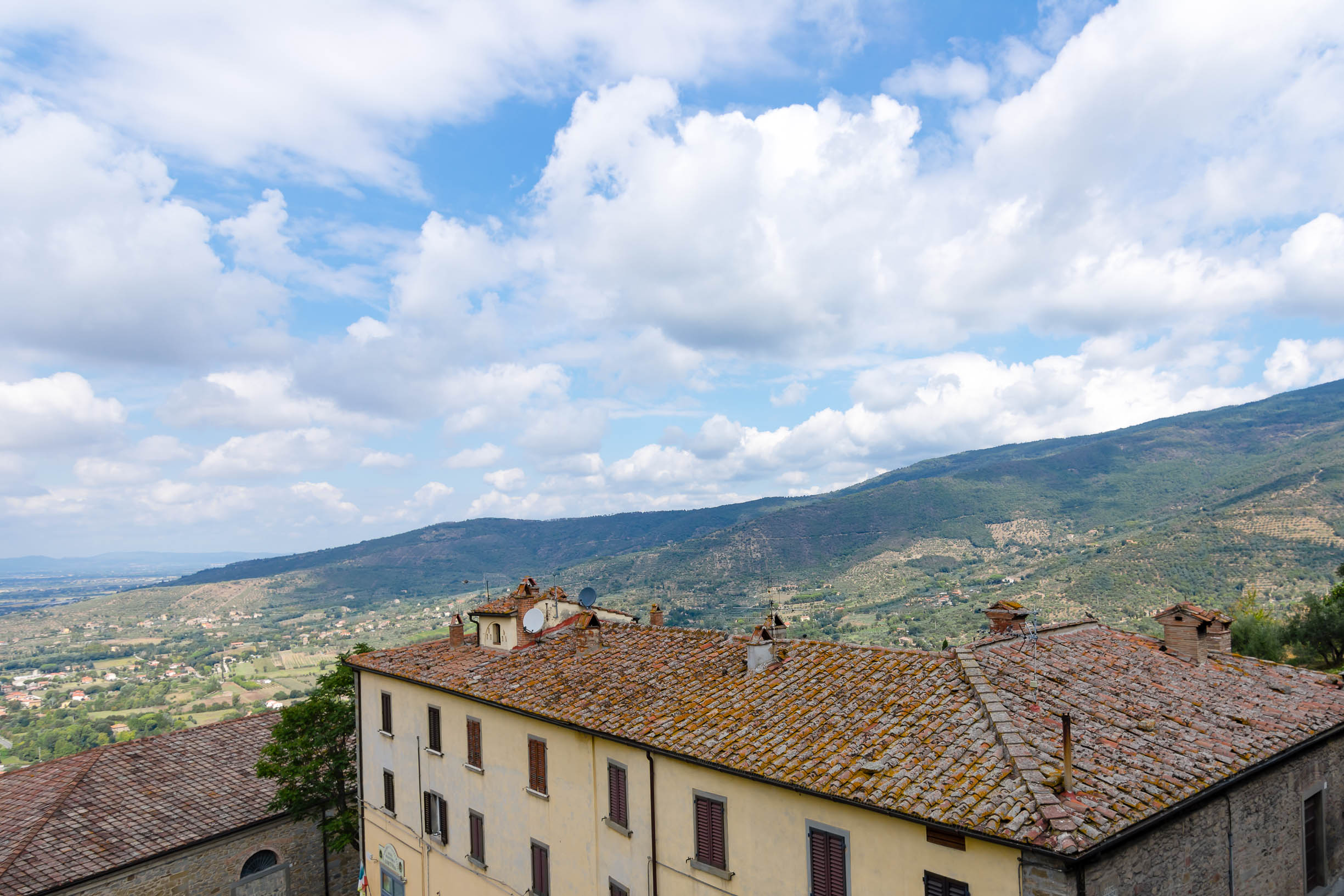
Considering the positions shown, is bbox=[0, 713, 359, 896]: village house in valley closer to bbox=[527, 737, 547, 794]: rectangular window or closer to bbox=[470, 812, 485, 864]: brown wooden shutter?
bbox=[470, 812, 485, 864]: brown wooden shutter

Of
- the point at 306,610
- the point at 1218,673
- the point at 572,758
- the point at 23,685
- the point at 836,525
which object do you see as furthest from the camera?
the point at 306,610

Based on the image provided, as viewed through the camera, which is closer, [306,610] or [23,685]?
[23,685]

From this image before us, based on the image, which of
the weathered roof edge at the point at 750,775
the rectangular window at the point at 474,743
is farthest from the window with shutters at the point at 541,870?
the weathered roof edge at the point at 750,775

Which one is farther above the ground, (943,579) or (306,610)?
(943,579)

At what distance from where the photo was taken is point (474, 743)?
20.8 meters

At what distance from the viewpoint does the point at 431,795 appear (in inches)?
903

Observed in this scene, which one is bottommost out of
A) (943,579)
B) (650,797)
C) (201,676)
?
(201,676)

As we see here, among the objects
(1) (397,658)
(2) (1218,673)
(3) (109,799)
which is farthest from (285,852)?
(2) (1218,673)

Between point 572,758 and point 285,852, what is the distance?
19.8 meters

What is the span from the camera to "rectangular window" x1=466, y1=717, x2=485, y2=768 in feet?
67.5

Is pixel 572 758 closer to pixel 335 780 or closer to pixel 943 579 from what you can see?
pixel 335 780

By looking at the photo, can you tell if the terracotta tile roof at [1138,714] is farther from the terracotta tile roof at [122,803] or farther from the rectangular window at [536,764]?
the terracotta tile roof at [122,803]

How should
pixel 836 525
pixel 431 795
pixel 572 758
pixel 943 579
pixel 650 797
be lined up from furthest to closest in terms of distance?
pixel 836 525 < pixel 943 579 < pixel 431 795 < pixel 572 758 < pixel 650 797

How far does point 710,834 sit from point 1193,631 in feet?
43.5
